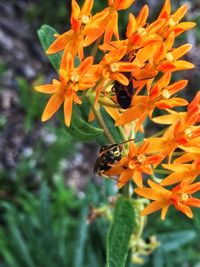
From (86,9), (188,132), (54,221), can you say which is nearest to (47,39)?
(86,9)

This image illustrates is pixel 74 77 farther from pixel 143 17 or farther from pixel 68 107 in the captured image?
pixel 143 17

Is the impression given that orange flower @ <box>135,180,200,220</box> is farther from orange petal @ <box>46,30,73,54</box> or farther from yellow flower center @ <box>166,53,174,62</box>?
orange petal @ <box>46,30,73,54</box>

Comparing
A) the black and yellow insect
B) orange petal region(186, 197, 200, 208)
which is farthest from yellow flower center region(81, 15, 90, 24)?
orange petal region(186, 197, 200, 208)

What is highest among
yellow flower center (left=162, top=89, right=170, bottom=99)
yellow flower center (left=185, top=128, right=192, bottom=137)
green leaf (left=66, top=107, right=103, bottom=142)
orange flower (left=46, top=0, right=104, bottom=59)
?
orange flower (left=46, top=0, right=104, bottom=59)

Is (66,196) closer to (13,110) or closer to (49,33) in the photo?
(13,110)

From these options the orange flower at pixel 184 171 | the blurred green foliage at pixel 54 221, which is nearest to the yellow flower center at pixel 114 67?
the orange flower at pixel 184 171

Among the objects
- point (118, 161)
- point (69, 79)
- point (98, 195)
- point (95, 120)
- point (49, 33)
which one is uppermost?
point (49, 33)

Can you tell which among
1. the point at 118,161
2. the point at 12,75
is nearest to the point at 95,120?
the point at 118,161
